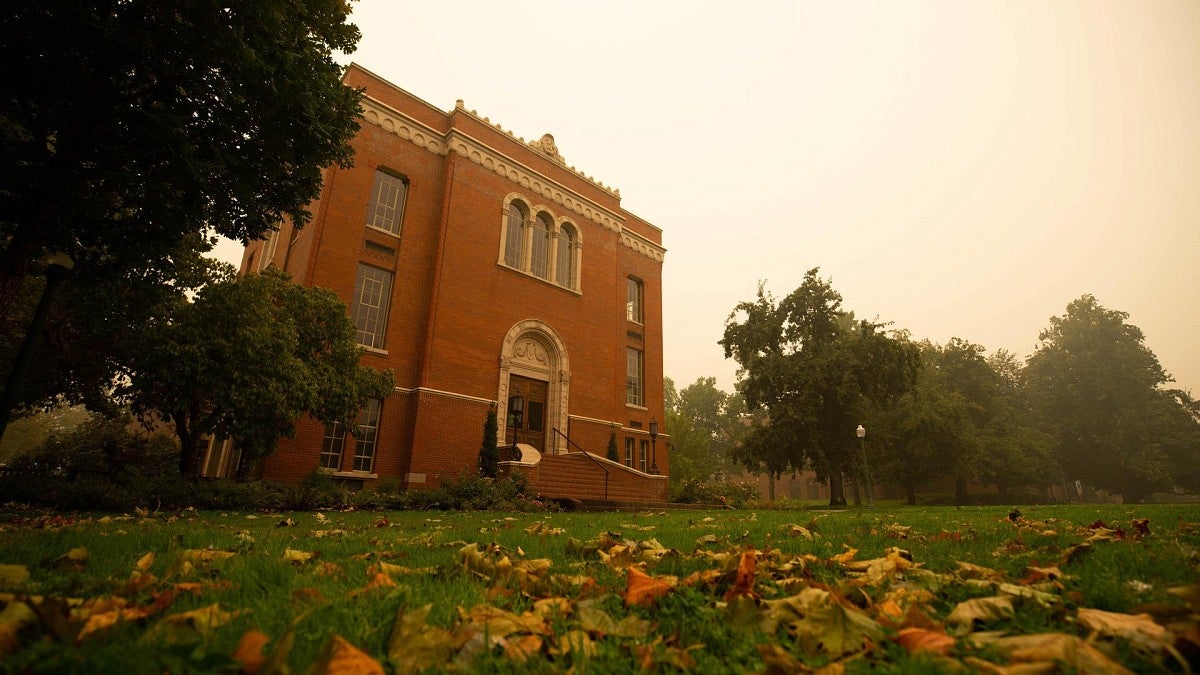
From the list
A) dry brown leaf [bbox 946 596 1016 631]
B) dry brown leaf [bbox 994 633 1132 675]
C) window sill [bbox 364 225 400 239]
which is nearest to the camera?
dry brown leaf [bbox 994 633 1132 675]

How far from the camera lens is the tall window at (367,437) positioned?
15.4m

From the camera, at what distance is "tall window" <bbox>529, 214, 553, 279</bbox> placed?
21844 millimetres

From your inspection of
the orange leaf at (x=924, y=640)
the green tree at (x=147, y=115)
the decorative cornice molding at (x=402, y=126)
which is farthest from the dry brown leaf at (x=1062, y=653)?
the decorative cornice molding at (x=402, y=126)

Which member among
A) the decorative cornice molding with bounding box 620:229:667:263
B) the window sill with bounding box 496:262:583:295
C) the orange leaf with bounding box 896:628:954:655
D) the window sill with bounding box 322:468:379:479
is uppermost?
the decorative cornice molding with bounding box 620:229:667:263

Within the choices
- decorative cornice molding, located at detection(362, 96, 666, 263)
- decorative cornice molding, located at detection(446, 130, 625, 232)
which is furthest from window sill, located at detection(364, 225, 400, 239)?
decorative cornice molding, located at detection(446, 130, 625, 232)

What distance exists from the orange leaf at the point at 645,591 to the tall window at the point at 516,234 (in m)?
19.1

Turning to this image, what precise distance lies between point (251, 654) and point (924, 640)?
5.62 feet

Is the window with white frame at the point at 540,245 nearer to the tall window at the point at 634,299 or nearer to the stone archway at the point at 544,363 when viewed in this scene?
the stone archway at the point at 544,363

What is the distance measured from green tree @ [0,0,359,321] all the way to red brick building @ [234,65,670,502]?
899 centimetres

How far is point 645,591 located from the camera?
2.05 m

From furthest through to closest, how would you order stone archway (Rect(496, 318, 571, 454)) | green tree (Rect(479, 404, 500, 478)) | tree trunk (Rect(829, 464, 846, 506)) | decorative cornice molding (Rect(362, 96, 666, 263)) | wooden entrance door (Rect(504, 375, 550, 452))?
tree trunk (Rect(829, 464, 846, 506)) < stone archway (Rect(496, 318, 571, 454)) < wooden entrance door (Rect(504, 375, 550, 452)) < decorative cornice molding (Rect(362, 96, 666, 263)) < green tree (Rect(479, 404, 500, 478))

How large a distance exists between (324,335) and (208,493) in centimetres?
400

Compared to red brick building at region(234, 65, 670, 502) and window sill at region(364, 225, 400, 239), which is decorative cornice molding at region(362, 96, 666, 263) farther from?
window sill at region(364, 225, 400, 239)

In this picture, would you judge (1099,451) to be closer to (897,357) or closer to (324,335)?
(897,357)
